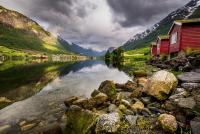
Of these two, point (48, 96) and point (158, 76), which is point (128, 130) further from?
point (48, 96)

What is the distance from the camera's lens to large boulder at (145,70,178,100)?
17875mm

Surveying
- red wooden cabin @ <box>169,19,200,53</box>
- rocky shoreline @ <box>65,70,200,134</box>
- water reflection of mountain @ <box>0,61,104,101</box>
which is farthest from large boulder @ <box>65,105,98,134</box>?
red wooden cabin @ <box>169,19,200,53</box>

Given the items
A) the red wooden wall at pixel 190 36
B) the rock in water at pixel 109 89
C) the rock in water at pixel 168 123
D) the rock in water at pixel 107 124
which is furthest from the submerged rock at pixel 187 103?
the red wooden wall at pixel 190 36

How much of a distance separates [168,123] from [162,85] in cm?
→ 539

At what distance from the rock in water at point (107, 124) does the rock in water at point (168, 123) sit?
2555 mm

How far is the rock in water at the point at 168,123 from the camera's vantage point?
12.8 meters

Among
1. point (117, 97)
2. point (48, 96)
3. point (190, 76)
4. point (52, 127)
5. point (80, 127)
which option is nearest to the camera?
point (80, 127)

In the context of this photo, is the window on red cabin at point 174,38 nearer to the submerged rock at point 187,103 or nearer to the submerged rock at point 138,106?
the submerged rock at point 138,106

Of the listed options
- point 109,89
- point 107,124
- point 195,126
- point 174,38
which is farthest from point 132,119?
point 174,38

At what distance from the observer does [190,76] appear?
20.1 metres

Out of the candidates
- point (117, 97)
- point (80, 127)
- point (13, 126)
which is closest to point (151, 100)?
point (117, 97)

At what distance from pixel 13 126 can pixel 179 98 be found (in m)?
Answer: 12.8

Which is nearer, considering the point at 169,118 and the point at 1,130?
the point at 169,118

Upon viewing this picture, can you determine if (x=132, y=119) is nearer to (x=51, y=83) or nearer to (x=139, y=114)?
(x=139, y=114)
